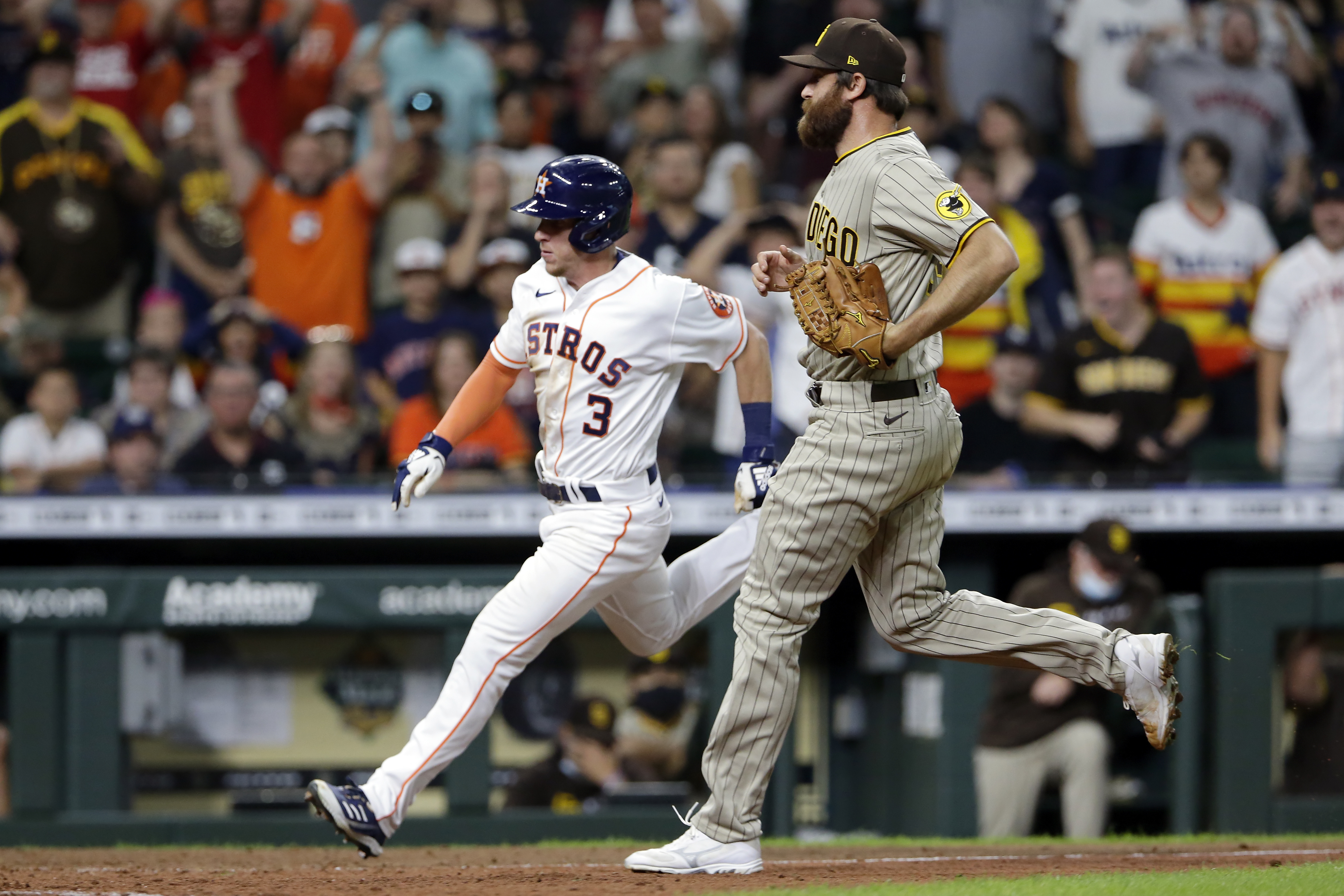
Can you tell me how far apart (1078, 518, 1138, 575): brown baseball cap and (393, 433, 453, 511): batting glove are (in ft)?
10.7

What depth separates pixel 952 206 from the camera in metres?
3.52

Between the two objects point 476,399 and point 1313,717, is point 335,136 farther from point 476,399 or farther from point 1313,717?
point 1313,717

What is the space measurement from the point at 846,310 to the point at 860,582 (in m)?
0.68

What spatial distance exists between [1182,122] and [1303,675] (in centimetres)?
334

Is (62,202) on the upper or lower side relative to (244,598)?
upper

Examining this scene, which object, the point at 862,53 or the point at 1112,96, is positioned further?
the point at 1112,96

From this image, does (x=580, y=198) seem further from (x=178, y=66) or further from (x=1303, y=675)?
(x=178, y=66)

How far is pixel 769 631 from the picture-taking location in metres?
3.70

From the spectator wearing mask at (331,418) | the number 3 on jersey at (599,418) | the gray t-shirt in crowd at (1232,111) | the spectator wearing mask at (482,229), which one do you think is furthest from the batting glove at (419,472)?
the gray t-shirt in crowd at (1232,111)

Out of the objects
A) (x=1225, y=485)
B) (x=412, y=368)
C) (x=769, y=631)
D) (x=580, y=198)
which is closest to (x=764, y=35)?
(x=412, y=368)

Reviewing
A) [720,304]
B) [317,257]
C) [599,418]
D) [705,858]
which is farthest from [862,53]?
[317,257]

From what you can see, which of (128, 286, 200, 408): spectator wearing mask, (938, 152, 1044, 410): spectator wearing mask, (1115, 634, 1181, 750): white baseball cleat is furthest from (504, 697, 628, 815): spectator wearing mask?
(1115, 634, 1181, 750): white baseball cleat

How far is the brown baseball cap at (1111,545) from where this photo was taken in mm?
6379

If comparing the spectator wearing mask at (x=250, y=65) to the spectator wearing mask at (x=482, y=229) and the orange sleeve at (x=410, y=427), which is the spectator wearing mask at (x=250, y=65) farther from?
the orange sleeve at (x=410, y=427)
